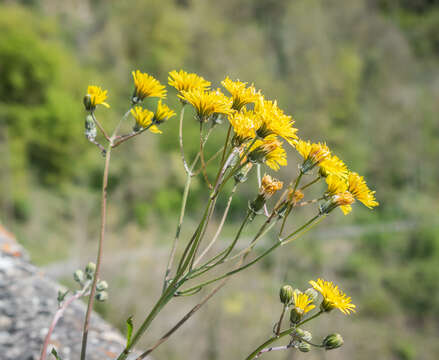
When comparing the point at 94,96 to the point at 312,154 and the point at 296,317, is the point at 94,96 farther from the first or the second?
the point at 296,317

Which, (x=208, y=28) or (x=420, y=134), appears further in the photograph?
(x=420, y=134)

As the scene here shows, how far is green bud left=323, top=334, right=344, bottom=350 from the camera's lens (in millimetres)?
1620

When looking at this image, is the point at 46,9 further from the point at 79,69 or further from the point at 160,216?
the point at 160,216

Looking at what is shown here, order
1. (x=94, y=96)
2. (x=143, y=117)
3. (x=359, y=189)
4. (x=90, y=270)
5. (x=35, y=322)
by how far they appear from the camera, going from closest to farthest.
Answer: (x=359, y=189) < (x=94, y=96) < (x=143, y=117) < (x=90, y=270) < (x=35, y=322)

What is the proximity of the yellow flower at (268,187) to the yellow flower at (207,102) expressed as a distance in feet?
1.08

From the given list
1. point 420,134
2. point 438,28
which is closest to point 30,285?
point 420,134

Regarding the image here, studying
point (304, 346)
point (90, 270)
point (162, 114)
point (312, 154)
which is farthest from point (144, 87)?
point (304, 346)

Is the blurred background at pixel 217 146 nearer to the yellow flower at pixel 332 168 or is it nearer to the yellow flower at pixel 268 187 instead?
the yellow flower at pixel 268 187

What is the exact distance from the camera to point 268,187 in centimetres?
165

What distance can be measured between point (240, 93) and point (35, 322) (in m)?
2.27

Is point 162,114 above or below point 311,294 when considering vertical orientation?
above

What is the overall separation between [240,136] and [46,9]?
40.8 metres

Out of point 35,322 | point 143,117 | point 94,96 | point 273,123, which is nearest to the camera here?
point 273,123

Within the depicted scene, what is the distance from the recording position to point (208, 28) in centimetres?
3562
